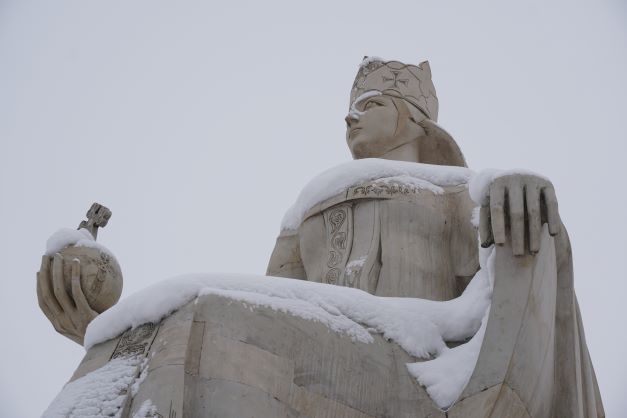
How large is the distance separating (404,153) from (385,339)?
3.34 metres

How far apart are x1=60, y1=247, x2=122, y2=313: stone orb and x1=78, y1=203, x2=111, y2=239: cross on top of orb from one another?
1.84 feet

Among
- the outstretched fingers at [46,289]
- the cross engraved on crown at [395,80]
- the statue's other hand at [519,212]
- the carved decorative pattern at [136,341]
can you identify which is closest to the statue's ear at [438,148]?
the cross engraved on crown at [395,80]

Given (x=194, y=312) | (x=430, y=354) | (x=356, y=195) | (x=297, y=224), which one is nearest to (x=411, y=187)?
(x=356, y=195)

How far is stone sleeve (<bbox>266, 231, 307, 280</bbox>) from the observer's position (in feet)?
32.6

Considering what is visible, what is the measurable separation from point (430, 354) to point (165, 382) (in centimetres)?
185

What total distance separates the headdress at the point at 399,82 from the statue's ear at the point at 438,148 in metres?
0.17

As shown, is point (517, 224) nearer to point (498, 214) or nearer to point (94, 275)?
point (498, 214)

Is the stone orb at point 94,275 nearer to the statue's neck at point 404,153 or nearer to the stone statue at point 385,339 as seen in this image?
the stone statue at point 385,339

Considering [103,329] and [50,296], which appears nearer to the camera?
[103,329]

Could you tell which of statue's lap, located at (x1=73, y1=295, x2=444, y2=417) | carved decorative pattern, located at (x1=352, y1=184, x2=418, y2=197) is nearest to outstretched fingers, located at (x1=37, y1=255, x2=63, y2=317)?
statue's lap, located at (x1=73, y1=295, x2=444, y2=417)

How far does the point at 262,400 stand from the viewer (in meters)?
6.89

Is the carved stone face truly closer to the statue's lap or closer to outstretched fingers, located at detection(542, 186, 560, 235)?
outstretched fingers, located at detection(542, 186, 560, 235)

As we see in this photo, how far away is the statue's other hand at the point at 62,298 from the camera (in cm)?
886

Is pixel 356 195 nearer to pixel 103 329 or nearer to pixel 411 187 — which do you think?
pixel 411 187
